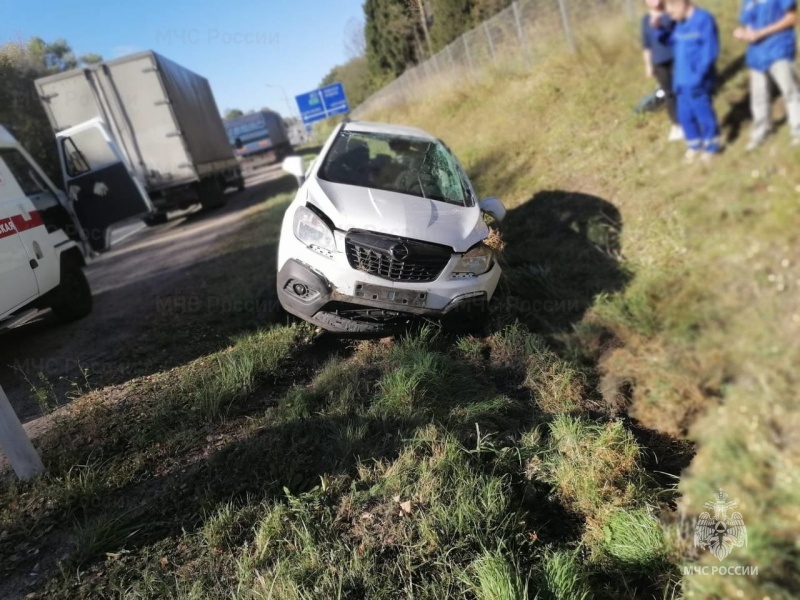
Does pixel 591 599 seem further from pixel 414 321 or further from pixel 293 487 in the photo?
pixel 414 321

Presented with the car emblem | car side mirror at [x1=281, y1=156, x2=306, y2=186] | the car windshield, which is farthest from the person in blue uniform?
car side mirror at [x1=281, y1=156, x2=306, y2=186]

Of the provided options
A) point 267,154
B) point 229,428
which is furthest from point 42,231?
point 267,154

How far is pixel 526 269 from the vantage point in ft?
9.27

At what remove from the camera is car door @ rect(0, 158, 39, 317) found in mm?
4070

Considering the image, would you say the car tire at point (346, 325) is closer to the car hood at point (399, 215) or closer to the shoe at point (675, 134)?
the car hood at point (399, 215)

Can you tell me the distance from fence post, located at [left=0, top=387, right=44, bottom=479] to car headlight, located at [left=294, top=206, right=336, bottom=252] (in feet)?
6.82

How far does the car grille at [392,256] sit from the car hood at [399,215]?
7cm

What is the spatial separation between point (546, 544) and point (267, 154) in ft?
106

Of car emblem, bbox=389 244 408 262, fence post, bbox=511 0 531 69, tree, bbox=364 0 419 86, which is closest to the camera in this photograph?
fence post, bbox=511 0 531 69

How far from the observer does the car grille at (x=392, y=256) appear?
3.60 m

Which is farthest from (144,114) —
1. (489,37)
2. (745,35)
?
(745,35)

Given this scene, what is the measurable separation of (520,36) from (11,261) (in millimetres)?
4628

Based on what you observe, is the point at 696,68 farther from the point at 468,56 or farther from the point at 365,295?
the point at 365,295

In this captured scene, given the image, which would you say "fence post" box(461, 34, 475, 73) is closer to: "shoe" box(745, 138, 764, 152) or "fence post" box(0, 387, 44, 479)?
"shoe" box(745, 138, 764, 152)
